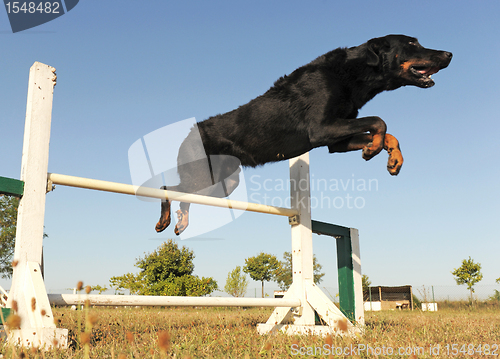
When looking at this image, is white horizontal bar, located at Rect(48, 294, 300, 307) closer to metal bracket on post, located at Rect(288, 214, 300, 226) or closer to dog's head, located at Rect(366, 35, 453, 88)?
metal bracket on post, located at Rect(288, 214, 300, 226)

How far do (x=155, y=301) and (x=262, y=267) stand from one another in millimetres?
20994

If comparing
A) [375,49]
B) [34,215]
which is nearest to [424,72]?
[375,49]

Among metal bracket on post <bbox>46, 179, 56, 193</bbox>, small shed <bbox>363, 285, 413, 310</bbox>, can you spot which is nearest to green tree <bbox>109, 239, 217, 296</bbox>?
small shed <bbox>363, 285, 413, 310</bbox>

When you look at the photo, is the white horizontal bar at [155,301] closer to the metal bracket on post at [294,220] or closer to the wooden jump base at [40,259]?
the wooden jump base at [40,259]

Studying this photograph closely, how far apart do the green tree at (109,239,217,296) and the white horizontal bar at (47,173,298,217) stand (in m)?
8.25

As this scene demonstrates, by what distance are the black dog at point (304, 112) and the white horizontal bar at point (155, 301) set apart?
752mm

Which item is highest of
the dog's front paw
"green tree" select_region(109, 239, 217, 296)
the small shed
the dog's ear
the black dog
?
the dog's ear

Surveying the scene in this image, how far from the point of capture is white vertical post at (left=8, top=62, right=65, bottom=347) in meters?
1.89

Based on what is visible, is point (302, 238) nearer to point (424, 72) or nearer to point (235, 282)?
point (424, 72)

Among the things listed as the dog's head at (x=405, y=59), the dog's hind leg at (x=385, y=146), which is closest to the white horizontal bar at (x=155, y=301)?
the dog's hind leg at (x=385, y=146)

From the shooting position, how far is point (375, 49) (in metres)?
3.13

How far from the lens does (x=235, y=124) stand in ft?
10.2

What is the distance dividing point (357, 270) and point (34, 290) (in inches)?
115

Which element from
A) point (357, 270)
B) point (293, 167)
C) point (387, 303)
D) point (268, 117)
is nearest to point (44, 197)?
point (268, 117)
